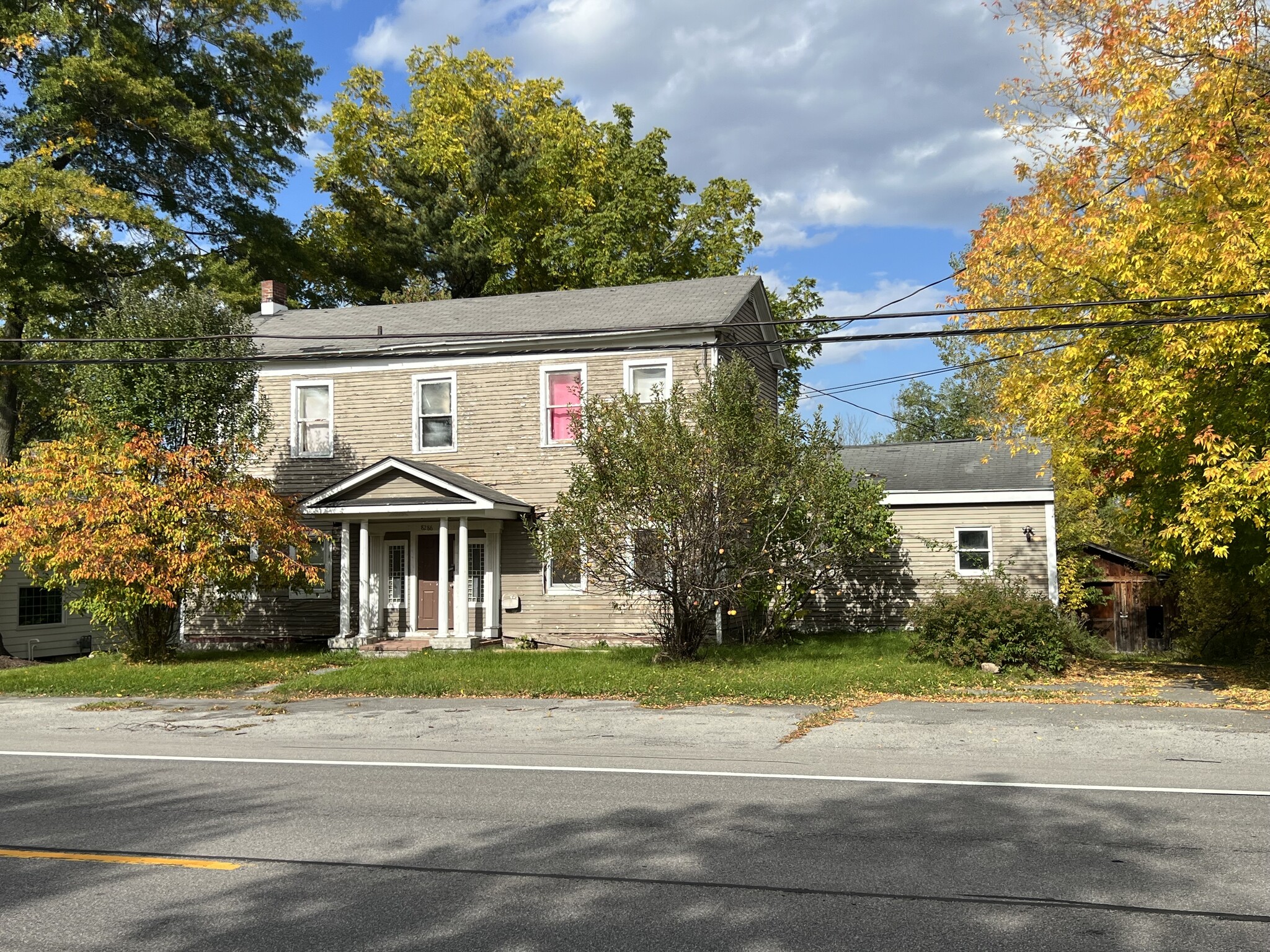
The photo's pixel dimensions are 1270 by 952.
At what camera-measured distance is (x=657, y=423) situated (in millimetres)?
16344

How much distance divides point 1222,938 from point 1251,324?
1104cm

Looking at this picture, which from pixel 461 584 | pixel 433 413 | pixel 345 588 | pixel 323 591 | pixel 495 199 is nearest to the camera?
pixel 461 584

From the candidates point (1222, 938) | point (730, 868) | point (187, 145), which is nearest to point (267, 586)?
point (187, 145)

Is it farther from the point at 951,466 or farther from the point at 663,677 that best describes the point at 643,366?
the point at 951,466

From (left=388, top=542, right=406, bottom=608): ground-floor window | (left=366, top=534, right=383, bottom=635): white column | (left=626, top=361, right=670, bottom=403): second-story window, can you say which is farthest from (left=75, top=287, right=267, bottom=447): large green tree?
(left=626, top=361, right=670, bottom=403): second-story window

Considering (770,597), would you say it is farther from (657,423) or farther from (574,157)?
(574,157)

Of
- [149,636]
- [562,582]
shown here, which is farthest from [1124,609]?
[149,636]

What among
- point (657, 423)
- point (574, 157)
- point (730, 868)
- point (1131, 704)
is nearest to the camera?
point (730, 868)

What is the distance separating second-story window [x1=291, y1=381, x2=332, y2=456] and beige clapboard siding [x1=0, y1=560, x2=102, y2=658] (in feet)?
22.1

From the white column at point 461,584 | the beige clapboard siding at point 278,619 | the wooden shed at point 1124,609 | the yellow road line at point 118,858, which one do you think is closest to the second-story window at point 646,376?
the white column at point 461,584

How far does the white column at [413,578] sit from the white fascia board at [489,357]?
12.4 feet

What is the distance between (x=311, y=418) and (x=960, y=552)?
1526 cm

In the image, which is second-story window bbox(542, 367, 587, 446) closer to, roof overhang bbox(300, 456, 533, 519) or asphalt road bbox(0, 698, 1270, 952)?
roof overhang bbox(300, 456, 533, 519)

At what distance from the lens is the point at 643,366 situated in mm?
22281
